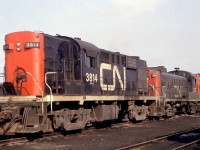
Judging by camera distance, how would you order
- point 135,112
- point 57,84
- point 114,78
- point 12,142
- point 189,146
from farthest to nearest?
point 135,112 < point 114,78 < point 57,84 < point 12,142 < point 189,146

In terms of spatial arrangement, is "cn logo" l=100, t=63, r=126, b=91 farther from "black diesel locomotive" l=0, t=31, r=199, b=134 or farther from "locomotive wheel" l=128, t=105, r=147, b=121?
"locomotive wheel" l=128, t=105, r=147, b=121

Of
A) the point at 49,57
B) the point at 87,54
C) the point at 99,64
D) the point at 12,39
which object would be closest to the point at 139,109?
the point at 99,64

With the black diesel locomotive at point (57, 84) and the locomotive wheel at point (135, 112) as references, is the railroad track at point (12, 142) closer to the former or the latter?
the black diesel locomotive at point (57, 84)

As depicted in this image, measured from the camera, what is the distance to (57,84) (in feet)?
43.4

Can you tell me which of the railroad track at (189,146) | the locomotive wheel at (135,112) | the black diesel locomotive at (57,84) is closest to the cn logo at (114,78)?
the black diesel locomotive at (57,84)

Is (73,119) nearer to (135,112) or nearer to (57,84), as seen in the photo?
(57,84)

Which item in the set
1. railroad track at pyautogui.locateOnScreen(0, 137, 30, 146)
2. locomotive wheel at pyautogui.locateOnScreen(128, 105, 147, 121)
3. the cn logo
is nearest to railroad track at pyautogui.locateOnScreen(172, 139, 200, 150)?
railroad track at pyautogui.locateOnScreen(0, 137, 30, 146)

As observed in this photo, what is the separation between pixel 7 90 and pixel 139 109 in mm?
9329

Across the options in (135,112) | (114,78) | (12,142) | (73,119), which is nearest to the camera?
(12,142)

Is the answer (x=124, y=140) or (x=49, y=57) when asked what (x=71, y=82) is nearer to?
(x=49, y=57)

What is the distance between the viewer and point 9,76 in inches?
515

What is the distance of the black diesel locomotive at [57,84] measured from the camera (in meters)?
11.8

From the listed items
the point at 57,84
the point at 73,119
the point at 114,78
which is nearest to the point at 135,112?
the point at 114,78

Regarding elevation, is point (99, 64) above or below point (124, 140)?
above
